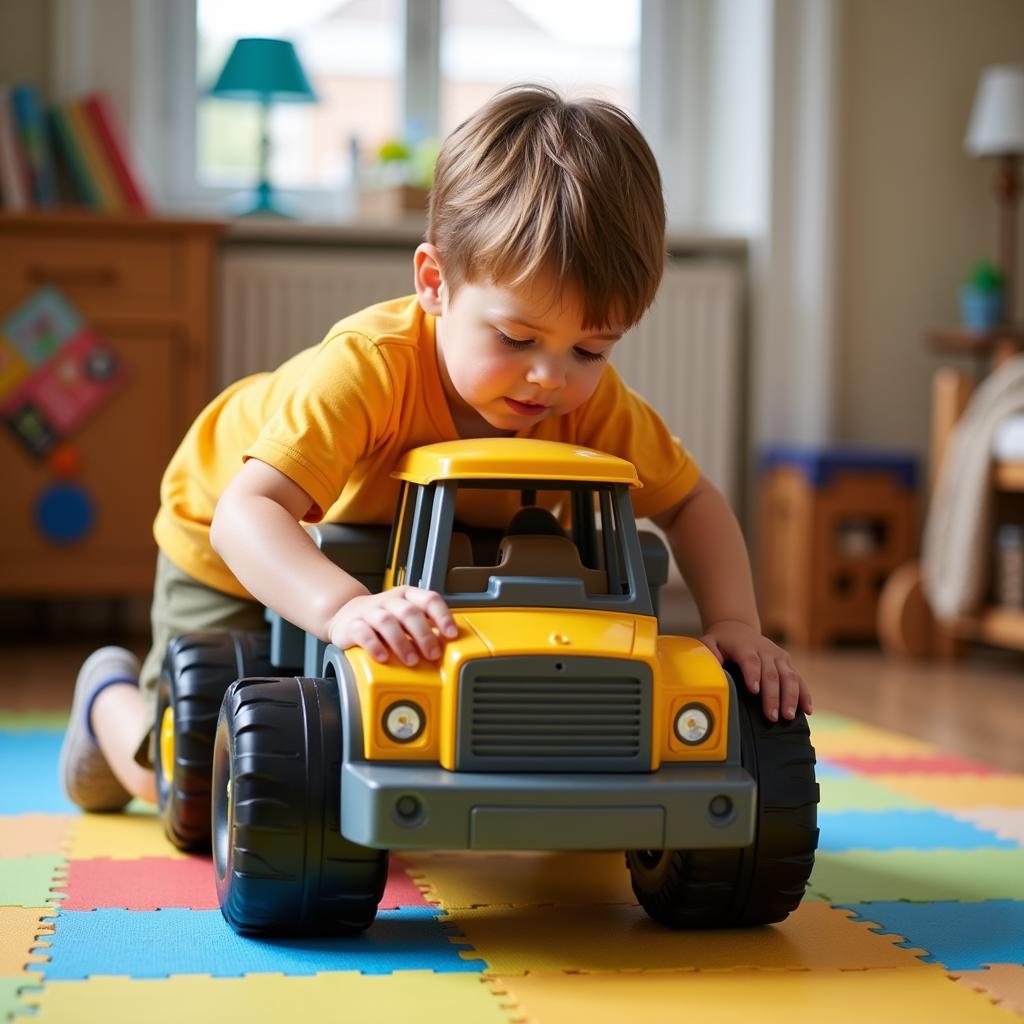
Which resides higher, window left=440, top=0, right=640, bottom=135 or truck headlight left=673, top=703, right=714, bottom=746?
window left=440, top=0, right=640, bottom=135

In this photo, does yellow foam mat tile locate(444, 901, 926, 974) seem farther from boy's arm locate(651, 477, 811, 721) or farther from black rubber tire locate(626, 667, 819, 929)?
boy's arm locate(651, 477, 811, 721)

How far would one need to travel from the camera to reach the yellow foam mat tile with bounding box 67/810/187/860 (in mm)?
1463

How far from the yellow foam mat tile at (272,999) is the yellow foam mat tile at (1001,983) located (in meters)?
0.35

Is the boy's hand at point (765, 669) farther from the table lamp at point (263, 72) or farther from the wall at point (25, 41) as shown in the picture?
the wall at point (25, 41)

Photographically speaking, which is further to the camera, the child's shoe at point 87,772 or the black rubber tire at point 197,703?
the child's shoe at point 87,772

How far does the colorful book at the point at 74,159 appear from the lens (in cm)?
313

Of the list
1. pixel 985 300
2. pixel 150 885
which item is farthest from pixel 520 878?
pixel 985 300

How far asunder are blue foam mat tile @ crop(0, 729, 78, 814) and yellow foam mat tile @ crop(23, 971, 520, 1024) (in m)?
0.67

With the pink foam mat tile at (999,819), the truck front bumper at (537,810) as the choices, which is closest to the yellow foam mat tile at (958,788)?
the pink foam mat tile at (999,819)

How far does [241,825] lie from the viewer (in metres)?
1.11

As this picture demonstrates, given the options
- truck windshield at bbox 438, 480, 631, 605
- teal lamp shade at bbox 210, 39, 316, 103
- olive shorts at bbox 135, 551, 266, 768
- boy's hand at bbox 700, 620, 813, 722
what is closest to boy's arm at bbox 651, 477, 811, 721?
boy's hand at bbox 700, 620, 813, 722

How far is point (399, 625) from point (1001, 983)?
1.67 feet

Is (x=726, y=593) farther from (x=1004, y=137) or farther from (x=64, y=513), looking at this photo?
(x=1004, y=137)

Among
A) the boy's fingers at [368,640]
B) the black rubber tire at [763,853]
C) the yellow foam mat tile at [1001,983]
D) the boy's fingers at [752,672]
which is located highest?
the boy's fingers at [368,640]
